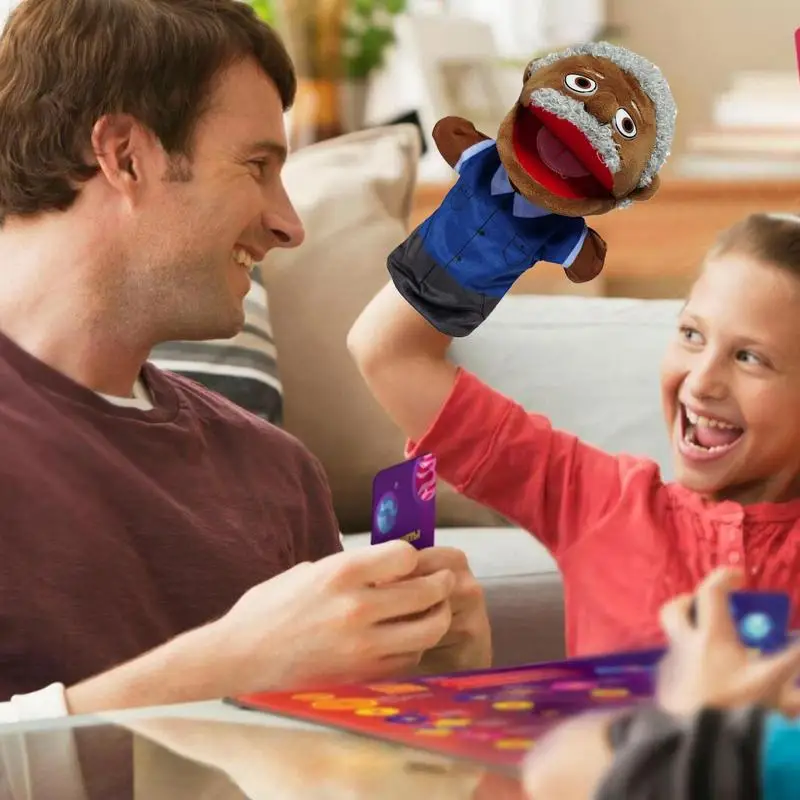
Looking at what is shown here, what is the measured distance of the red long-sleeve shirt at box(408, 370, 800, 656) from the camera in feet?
1.72

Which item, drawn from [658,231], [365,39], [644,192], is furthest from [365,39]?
[644,192]

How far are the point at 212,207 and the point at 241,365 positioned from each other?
1.34 feet

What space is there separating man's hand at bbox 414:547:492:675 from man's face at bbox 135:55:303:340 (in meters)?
0.18

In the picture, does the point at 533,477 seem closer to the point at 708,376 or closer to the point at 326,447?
the point at 708,376

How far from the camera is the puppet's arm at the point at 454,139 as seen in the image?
1.58ft

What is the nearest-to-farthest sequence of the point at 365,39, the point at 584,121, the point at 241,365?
the point at 584,121 → the point at 241,365 → the point at 365,39

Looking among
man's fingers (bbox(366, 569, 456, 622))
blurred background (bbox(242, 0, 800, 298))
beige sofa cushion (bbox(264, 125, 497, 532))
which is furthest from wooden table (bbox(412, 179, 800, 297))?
man's fingers (bbox(366, 569, 456, 622))

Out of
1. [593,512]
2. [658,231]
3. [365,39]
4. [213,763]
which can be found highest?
[365,39]

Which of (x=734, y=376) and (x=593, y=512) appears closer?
(x=734, y=376)

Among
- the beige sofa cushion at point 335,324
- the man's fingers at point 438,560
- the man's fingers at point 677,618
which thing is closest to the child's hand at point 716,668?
the man's fingers at point 677,618

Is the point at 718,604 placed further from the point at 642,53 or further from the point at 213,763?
the point at 642,53

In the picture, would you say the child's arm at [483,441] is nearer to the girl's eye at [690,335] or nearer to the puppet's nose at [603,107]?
the girl's eye at [690,335]

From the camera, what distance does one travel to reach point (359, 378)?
1.05 m

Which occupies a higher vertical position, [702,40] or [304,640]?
[702,40]
